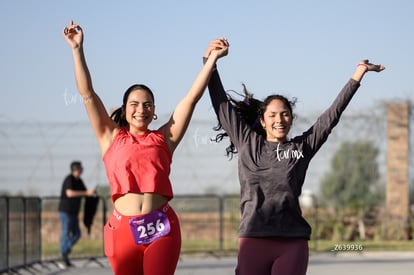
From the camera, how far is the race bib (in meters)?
6.34

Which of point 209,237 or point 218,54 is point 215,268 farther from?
point 218,54

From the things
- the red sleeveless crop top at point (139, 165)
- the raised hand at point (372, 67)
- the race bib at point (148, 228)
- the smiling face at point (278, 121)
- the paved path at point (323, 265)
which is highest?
the raised hand at point (372, 67)

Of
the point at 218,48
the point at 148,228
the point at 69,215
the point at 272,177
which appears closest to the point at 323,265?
the point at 69,215

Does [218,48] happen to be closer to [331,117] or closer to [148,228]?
[331,117]

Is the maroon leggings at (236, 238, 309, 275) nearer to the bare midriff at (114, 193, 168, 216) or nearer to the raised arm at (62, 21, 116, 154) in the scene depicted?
the bare midriff at (114, 193, 168, 216)

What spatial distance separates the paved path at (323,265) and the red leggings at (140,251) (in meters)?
8.49

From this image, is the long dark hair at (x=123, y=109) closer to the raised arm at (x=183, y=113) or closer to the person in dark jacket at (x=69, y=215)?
the raised arm at (x=183, y=113)

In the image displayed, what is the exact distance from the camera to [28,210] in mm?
15266

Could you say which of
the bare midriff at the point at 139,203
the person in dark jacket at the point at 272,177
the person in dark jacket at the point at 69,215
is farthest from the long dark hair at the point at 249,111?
the person in dark jacket at the point at 69,215

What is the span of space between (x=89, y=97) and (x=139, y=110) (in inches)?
13.6

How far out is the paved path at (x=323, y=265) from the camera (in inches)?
597

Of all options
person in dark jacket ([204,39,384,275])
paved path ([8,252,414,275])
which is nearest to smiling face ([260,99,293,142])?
person in dark jacket ([204,39,384,275])

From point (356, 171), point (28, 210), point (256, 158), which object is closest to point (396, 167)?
point (356, 171)

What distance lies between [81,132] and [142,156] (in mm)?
14484
